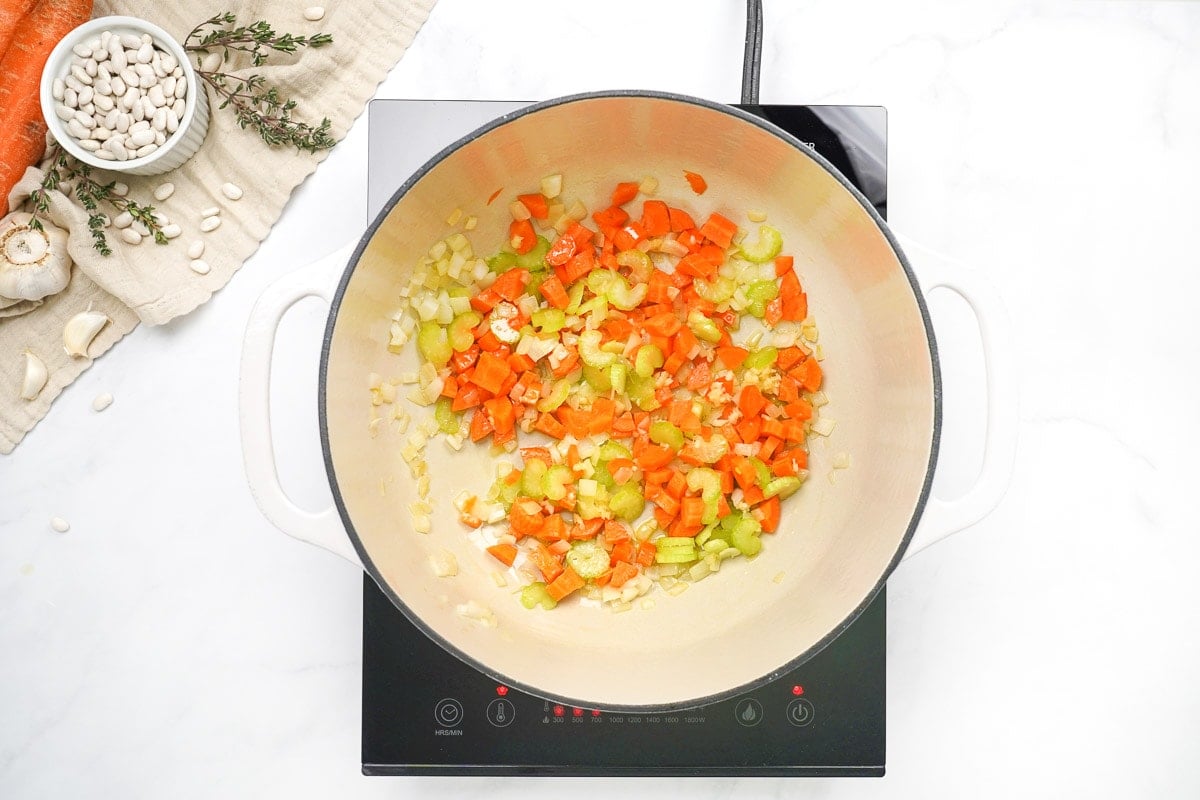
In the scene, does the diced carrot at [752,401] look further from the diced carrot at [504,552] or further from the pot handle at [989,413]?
the diced carrot at [504,552]

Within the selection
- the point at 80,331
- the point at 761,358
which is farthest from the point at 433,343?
the point at 80,331

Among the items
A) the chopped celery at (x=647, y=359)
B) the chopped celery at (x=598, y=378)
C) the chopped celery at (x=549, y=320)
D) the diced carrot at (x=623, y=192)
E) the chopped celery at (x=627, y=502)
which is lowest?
the chopped celery at (x=627, y=502)

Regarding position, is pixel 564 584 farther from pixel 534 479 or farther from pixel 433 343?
pixel 433 343

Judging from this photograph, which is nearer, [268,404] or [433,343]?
[268,404]

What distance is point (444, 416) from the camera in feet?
4.12

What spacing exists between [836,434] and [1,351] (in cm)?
127

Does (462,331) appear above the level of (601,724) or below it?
above

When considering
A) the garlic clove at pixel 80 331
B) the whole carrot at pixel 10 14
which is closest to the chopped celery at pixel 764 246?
the garlic clove at pixel 80 331

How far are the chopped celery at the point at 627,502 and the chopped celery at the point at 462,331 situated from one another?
30 centimetres

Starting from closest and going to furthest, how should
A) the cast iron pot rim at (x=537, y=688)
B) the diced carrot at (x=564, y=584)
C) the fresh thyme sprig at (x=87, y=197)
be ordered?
the cast iron pot rim at (x=537, y=688) → the diced carrot at (x=564, y=584) → the fresh thyme sprig at (x=87, y=197)

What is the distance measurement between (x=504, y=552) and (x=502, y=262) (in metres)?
0.41

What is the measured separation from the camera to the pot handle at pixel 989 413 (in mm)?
1029

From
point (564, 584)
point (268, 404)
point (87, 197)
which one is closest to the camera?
point (268, 404)

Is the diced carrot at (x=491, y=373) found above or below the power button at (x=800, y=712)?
above
